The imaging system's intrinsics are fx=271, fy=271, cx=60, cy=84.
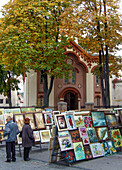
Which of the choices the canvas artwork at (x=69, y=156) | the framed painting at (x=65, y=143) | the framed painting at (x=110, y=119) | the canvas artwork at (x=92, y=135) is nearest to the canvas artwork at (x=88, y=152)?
the canvas artwork at (x=92, y=135)

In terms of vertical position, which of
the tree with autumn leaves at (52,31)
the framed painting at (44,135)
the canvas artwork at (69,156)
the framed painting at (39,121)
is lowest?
the canvas artwork at (69,156)

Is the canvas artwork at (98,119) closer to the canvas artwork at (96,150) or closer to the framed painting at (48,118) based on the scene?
the canvas artwork at (96,150)

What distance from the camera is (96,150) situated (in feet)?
36.0

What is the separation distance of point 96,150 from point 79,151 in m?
0.95

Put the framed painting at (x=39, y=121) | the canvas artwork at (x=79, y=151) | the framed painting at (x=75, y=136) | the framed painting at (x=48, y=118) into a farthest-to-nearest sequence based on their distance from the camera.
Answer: the framed painting at (x=48, y=118) < the framed painting at (x=39, y=121) < the framed painting at (x=75, y=136) < the canvas artwork at (x=79, y=151)

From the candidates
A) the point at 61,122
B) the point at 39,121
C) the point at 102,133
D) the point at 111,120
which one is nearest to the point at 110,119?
the point at 111,120

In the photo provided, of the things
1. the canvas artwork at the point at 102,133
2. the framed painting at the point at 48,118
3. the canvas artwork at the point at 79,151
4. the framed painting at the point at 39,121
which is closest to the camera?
the canvas artwork at the point at 79,151

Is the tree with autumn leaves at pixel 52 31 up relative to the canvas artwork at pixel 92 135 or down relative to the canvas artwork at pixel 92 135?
up

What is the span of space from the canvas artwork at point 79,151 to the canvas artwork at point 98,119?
147 cm

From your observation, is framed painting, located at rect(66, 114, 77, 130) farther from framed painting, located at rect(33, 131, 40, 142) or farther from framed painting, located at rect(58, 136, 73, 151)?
framed painting, located at rect(33, 131, 40, 142)

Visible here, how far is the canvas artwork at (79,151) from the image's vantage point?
10.3 m

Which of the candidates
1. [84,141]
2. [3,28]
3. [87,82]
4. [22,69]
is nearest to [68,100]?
[87,82]

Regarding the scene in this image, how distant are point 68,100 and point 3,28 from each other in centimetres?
1391

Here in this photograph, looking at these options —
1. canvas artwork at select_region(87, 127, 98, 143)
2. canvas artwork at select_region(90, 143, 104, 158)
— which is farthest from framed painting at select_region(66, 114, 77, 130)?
canvas artwork at select_region(90, 143, 104, 158)
